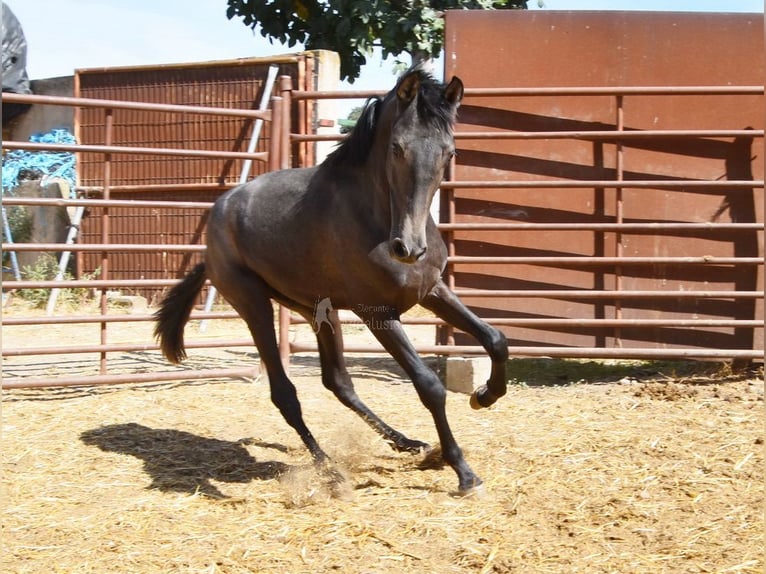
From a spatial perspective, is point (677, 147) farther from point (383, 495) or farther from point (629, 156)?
point (383, 495)

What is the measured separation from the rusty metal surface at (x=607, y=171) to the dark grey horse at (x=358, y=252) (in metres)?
1.85

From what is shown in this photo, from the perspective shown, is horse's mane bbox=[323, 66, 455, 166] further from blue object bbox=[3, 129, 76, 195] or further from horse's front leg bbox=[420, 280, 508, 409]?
blue object bbox=[3, 129, 76, 195]

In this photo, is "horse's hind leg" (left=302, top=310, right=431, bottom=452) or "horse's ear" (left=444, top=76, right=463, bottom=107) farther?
"horse's hind leg" (left=302, top=310, right=431, bottom=452)

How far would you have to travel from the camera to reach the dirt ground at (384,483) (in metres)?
2.95

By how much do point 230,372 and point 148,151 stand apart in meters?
1.72

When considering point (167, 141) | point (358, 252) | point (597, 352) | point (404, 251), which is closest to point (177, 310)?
point (358, 252)

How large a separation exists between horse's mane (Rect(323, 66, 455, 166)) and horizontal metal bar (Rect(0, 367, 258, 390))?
2329mm

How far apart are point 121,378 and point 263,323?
1.81m

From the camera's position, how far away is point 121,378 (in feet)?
18.8

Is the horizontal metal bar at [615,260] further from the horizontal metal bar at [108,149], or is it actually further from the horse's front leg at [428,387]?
the horse's front leg at [428,387]

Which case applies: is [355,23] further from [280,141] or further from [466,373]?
[466,373]

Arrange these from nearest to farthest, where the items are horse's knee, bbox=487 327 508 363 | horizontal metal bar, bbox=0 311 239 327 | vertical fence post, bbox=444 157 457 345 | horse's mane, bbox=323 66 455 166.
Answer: horse's mane, bbox=323 66 455 166 → horse's knee, bbox=487 327 508 363 → horizontal metal bar, bbox=0 311 239 327 → vertical fence post, bbox=444 157 457 345

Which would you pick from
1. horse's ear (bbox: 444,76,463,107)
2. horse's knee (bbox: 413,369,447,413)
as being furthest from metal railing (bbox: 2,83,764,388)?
horse's ear (bbox: 444,76,463,107)

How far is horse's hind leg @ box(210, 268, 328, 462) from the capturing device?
4.32 m
